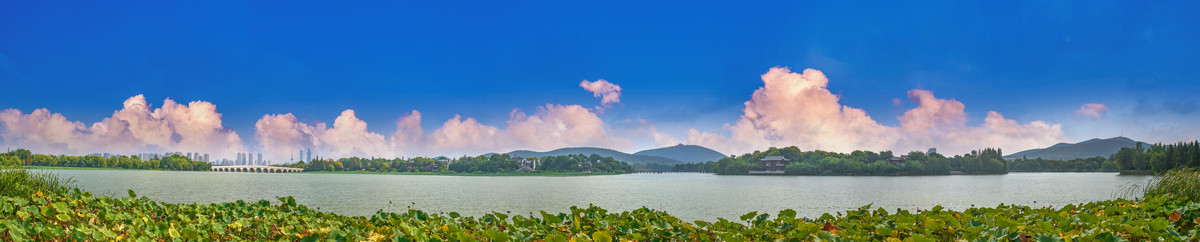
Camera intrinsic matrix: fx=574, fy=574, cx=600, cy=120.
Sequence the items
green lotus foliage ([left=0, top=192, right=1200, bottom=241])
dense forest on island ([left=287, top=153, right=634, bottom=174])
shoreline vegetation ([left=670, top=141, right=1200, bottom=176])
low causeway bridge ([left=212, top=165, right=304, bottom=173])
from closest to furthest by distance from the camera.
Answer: green lotus foliage ([left=0, top=192, right=1200, bottom=241]), shoreline vegetation ([left=670, top=141, right=1200, bottom=176]), dense forest on island ([left=287, top=153, right=634, bottom=174]), low causeway bridge ([left=212, top=165, right=304, bottom=173])

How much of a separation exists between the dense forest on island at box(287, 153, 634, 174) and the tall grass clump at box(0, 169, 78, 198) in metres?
115

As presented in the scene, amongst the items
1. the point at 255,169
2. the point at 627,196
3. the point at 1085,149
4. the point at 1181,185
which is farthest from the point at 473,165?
the point at 1085,149

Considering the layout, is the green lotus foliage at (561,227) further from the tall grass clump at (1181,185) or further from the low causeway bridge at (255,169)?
the low causeway bridge at (255,169)

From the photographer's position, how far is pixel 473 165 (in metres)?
130

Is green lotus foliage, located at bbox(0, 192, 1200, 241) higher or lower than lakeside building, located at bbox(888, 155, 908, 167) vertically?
higher

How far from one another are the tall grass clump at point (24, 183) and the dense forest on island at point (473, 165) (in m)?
115

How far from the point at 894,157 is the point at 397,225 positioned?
140819 mm

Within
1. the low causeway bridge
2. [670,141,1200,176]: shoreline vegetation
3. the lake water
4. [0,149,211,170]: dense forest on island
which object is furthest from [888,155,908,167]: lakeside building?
[0,149,211,170]: dense forest on island

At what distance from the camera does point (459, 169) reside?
131750mm

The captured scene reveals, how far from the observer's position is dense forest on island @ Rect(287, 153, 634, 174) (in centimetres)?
12975

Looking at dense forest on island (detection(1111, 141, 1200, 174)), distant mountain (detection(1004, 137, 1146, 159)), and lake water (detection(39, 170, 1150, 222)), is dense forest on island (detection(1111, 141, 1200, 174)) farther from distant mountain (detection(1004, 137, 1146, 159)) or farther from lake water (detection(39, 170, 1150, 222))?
distant mountain (detection(1004, 137, 1146, 159))

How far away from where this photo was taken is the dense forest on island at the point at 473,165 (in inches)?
5108

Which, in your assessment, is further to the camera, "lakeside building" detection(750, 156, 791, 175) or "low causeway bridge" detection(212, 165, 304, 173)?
"low causeway bridge" detection(212, 165, 304, 173)

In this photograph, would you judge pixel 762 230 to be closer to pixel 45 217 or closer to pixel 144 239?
pixel 144 239
